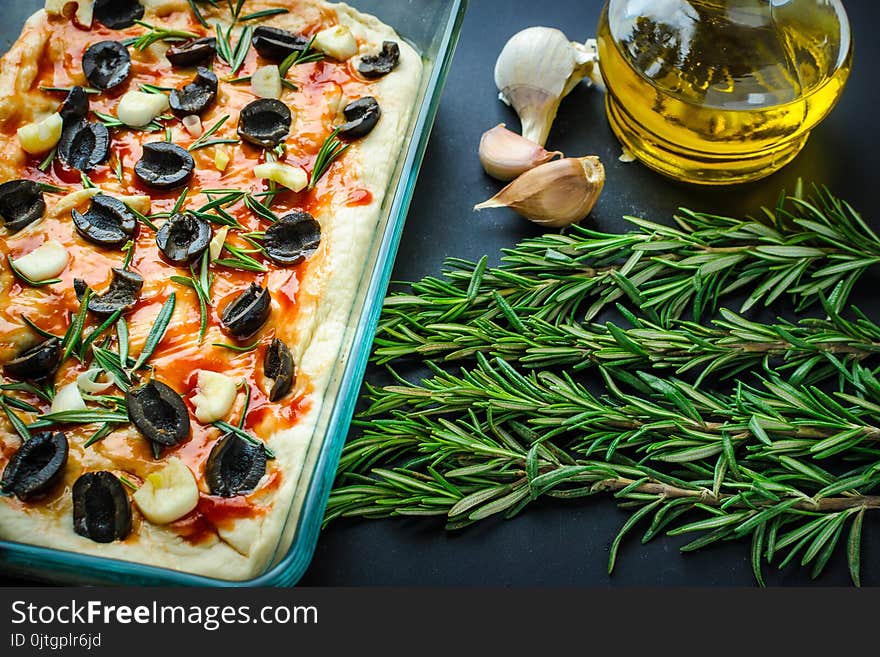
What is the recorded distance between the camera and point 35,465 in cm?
213

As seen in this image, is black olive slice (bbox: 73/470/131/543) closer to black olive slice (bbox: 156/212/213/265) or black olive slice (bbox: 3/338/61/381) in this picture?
black olive slice (bbox: 3/338/61/381)

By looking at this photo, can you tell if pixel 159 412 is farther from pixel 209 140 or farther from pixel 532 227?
pixel 532 227

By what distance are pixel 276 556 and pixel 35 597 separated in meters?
0.57

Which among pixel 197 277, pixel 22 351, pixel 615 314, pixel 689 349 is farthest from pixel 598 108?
pixel 22 351

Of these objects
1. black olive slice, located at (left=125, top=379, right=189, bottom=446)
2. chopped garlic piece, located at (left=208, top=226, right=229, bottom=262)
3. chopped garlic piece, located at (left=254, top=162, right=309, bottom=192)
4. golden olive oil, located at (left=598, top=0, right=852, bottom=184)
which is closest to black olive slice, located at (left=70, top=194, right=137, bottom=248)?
chopped garlic piece, located at (left=208, top=226, right=229, bottom=262)

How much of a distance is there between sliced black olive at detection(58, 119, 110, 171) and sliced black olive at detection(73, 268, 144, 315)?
15.5 inches

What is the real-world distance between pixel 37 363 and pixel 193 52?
1034 millimetres

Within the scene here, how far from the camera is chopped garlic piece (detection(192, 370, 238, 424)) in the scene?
7.13 feet

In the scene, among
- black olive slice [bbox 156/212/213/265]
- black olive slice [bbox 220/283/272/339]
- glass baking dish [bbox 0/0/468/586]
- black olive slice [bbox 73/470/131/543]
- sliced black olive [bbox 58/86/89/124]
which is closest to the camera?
glass baking dish [bbox 0/0/468/586]

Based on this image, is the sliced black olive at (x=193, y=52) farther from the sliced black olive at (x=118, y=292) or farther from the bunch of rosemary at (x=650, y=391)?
the bunch of rosemary at (x=650, y=391)

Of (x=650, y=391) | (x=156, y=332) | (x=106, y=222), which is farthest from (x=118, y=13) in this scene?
(x=650, y=391)

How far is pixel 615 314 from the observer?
104 inches

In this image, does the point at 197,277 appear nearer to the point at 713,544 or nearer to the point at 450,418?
the point at 450,418

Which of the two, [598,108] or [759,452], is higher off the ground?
[598,108]
